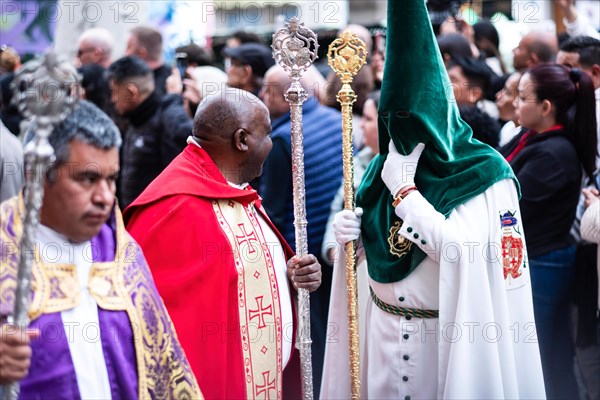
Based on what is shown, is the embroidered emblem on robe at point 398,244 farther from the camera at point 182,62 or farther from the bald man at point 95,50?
the bald man at point 95,50

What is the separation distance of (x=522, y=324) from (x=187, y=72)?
4.36 meters

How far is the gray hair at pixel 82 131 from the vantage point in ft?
10.5

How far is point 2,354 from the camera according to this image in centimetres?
295

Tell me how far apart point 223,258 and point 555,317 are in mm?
2665

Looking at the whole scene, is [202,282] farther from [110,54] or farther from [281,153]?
[110,54]

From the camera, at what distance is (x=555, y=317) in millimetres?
6441

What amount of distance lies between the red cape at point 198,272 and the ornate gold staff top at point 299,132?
33 cm

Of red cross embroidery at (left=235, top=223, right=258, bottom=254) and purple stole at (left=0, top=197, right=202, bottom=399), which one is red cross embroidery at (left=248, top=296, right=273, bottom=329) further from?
purple stole at (left=0, top=197, right=202, bottom=399)

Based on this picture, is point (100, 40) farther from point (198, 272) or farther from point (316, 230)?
point (198, 272)

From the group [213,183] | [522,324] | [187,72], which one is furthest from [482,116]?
[187,72]

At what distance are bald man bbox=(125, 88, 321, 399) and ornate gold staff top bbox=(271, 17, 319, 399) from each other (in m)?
0.10

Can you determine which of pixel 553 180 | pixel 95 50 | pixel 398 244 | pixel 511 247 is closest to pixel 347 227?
pixel 398 244

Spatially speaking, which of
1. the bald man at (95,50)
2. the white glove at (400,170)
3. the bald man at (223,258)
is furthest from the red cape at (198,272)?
the bald man at (95,50)

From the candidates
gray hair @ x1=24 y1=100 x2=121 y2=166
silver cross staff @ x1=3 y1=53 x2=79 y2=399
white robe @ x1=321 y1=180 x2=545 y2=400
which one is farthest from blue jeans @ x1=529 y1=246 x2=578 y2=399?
silver cross staff @ x1=3 y1=53 x2=79 y2=399
